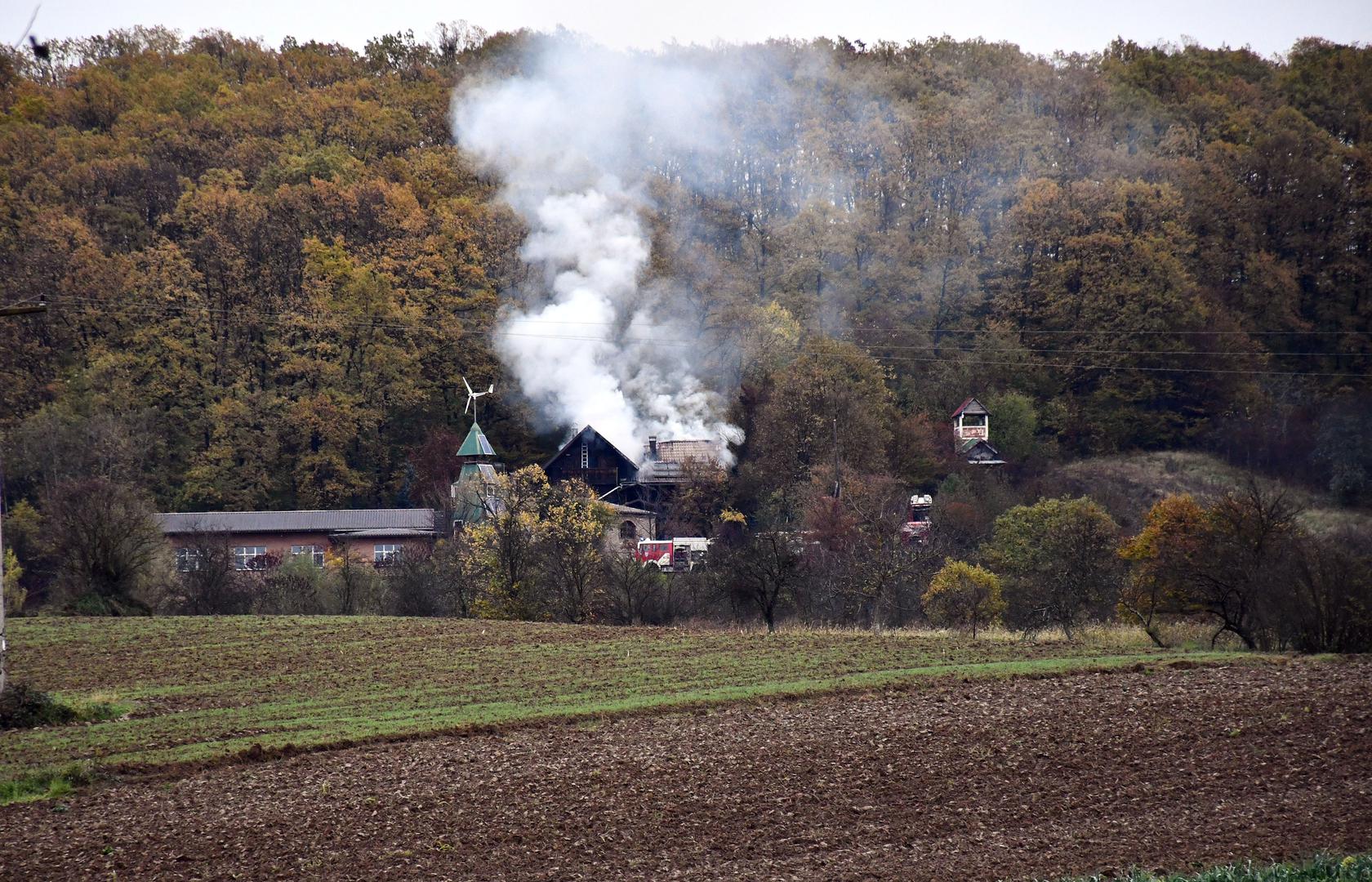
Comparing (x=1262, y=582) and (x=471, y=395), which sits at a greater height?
(x=471, y=395)

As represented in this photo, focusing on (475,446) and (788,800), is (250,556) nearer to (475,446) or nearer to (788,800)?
(475,446)

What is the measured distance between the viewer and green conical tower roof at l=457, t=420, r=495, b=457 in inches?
2596

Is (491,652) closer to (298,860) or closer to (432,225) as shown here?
(298,860)

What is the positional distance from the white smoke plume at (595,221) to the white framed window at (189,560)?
874 inches

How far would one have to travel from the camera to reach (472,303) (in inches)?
3002

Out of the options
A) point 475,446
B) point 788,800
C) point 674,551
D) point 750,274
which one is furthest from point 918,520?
point 788,800

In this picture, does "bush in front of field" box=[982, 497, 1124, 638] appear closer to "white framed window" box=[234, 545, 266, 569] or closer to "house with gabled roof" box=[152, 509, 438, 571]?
"house with gabled roof" box=[152, 509, 438, 571]

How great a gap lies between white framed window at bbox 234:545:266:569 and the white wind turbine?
42.4ft

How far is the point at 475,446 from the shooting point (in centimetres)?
6606

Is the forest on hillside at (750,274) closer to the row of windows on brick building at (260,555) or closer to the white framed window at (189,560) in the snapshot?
the row of windows on brick building at (260,555)

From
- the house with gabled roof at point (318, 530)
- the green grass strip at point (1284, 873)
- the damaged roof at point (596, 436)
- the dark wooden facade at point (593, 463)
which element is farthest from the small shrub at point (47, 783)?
the damaged roof at point (596, 436)

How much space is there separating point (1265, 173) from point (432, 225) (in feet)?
163

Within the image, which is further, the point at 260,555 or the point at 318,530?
the point at 318,530

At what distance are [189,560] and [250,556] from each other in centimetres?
1171
